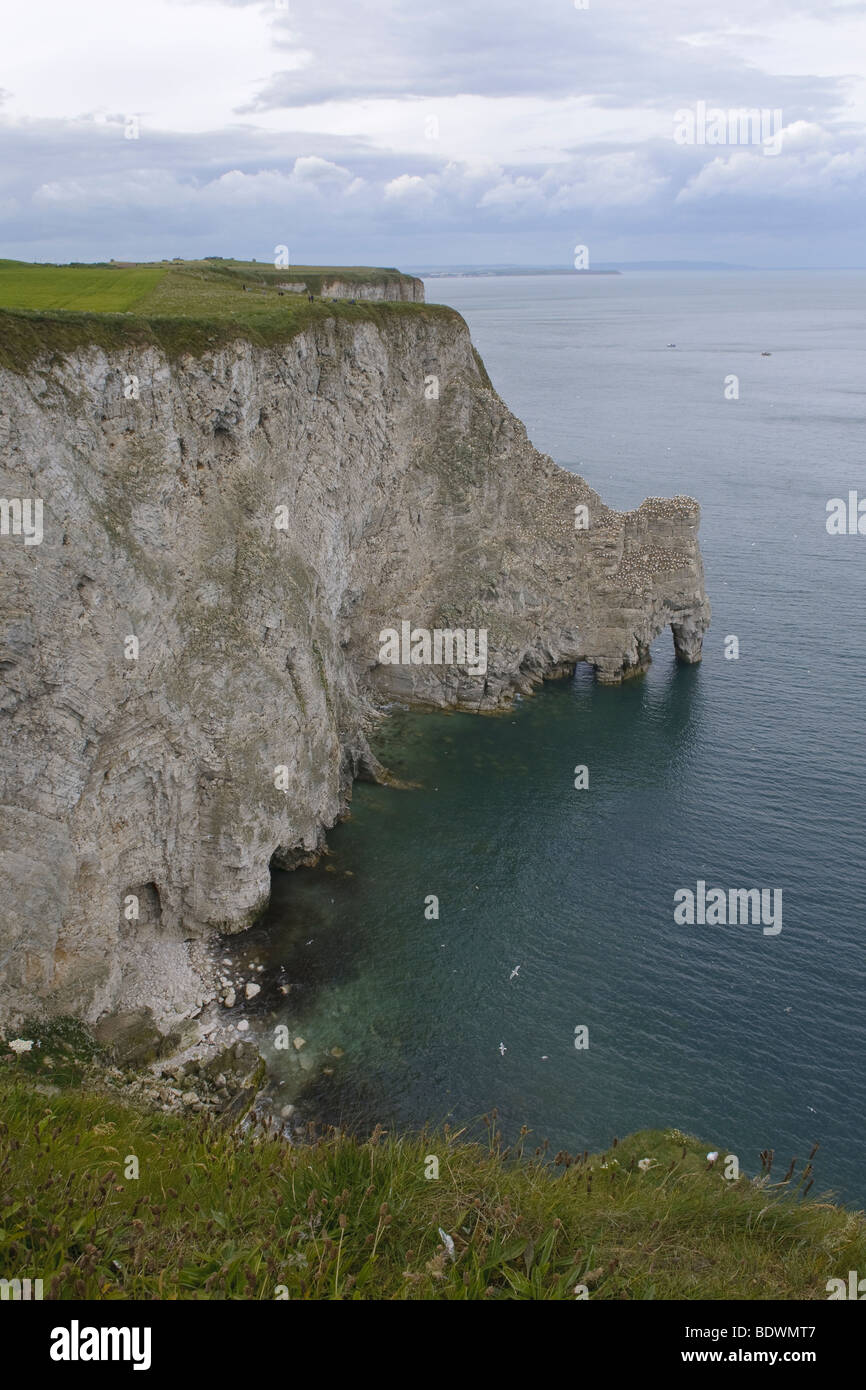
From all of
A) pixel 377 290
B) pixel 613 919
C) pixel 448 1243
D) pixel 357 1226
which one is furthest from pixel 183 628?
pixel 377 290

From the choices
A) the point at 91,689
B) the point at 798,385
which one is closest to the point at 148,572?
the point at 91,689

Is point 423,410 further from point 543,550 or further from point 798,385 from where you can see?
Answer: point 798,385

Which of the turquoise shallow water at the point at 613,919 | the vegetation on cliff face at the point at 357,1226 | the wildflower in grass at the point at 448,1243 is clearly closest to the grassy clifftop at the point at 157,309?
the turquoise shallow water at the point at 613,919

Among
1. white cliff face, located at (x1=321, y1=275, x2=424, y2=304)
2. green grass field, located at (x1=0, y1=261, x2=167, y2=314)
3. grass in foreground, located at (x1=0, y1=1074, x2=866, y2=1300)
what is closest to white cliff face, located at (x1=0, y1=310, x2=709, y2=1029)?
green grass field, located at (x1=0, y1=261, x2=167, y2=314)

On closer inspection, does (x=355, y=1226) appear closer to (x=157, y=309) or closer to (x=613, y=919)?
(x=613, y=919)

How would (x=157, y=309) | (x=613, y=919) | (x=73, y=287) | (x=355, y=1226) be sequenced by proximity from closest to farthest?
(x=355, y=1226), (x=613, y=919), (x=157, y=309), (x=73, y=287)

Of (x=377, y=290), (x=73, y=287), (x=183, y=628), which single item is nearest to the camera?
(x=183, y=628)
